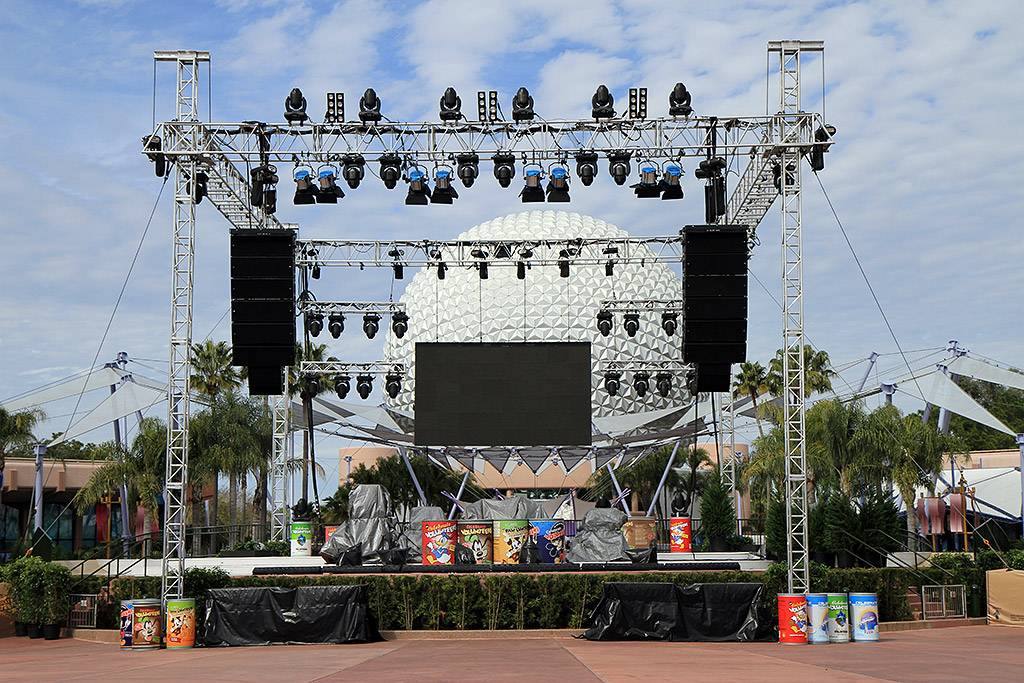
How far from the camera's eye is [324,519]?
5319 centimetres

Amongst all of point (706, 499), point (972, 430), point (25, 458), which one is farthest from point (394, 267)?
point (972, 430)

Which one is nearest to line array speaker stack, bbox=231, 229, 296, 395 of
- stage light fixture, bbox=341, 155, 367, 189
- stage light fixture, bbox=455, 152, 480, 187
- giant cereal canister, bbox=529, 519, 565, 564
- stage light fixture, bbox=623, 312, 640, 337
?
stage light fixture, bbox=341, 155, 367, 189

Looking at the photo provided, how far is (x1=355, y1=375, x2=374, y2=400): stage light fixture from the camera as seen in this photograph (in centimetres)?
3947

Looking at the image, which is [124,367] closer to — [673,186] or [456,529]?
[456,529]

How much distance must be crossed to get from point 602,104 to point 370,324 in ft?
48.8

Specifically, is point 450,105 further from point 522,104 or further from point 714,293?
point 714,293

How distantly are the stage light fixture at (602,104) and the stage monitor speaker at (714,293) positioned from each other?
3.27m

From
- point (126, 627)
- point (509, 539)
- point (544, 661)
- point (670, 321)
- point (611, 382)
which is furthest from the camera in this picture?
point (611, 382)

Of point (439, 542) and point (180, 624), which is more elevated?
point (439, 542)

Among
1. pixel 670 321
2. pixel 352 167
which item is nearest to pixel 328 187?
pixel 352 167

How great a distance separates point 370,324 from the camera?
3719cm

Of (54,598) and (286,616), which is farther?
(54,598)

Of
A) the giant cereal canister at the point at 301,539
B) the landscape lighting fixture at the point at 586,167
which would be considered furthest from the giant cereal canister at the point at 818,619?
the giant cereal canister at the point at 301,539

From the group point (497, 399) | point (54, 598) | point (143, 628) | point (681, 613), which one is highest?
point (497, 399)
